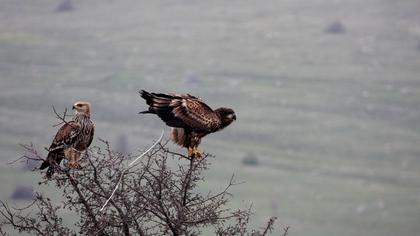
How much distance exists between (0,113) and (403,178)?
43.6 meters

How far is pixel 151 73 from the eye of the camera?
13675 centimetres

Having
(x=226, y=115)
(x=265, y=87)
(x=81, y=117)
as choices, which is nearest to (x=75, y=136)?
(x=81, y=117)

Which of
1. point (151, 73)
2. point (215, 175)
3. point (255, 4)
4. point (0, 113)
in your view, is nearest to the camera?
point (215, 175)

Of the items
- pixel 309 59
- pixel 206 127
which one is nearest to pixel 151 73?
pixel 309 59

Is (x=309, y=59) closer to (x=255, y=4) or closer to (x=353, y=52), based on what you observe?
(x=353, y=52)

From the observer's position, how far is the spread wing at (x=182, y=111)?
13.7 meters

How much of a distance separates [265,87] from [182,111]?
11709 centimetres

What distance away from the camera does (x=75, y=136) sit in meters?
13.9

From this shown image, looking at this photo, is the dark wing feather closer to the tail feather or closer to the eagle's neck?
the tail feather

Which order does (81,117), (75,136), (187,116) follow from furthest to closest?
(81,117) < (187,116) < (75,136)

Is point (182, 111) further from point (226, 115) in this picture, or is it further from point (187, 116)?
point (226, 115)

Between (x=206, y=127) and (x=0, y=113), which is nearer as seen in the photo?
(x=206, y=127)

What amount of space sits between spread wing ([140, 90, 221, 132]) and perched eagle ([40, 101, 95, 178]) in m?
1.01

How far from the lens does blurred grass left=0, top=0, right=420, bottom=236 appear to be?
89.7m
